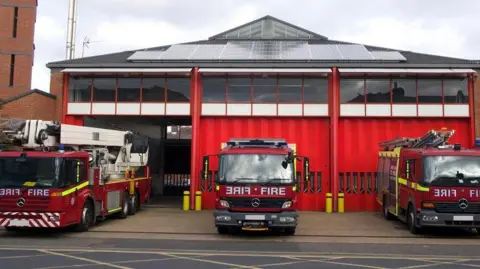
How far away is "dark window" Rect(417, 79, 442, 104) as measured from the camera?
20.7m

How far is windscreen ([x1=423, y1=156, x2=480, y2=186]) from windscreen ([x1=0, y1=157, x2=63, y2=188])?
997cm

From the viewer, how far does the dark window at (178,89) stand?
69.8ft

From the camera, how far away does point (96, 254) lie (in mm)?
10133

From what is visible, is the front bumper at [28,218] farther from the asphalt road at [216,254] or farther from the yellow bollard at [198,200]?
the yellow bollard at [198,200]

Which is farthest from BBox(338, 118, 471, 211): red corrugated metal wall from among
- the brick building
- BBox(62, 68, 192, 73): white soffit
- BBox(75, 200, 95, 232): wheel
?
the brick building

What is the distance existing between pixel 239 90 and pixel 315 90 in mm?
3381

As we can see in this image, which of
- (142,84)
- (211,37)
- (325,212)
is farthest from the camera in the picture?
(211,37)

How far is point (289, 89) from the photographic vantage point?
2114 cm

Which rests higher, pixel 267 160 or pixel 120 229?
pixel 267 160

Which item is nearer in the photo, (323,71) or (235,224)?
(235,224)

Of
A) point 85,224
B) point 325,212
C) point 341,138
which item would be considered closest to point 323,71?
point 341,138

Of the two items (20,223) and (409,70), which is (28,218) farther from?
(409,70)

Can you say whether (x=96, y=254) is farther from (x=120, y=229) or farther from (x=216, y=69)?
(x=216, y=69)

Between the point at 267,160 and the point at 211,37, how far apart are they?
18646 mm
